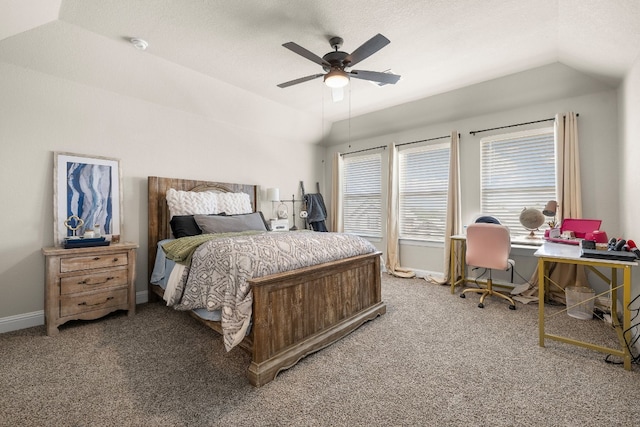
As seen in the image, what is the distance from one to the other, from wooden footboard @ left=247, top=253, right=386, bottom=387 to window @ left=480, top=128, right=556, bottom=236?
2.41m


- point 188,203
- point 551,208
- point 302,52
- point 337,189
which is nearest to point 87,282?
point 188,203

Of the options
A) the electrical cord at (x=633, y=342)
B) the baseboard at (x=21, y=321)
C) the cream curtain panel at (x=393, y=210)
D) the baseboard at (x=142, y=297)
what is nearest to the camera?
the electrical cord at (x=633, y=342)

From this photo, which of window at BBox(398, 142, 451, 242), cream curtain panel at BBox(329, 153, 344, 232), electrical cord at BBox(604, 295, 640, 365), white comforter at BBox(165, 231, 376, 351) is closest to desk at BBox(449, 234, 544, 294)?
window at BBox(398, 142, 451, 242)

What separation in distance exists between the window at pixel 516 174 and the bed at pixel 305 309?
2299 mm

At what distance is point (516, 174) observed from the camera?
12.8 feet

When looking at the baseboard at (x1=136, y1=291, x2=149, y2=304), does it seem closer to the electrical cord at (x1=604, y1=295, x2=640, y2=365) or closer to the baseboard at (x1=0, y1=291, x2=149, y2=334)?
the baseboard at (x1=0, y1=291, x2=149, y2=334)

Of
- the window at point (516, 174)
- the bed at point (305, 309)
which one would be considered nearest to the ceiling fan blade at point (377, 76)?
the bed at point (305, 309)

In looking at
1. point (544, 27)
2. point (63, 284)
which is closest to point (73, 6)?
point (63, 284)

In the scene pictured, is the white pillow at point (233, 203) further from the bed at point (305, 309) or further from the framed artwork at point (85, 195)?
the bed at point (305, 309)

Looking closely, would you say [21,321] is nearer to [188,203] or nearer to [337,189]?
[188,203]

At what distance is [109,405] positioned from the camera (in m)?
1.64

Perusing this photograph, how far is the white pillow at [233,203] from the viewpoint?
13.0ft

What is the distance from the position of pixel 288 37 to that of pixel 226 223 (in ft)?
6.87

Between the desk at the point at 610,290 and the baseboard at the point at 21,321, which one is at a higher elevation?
the desk at the point at 610,290
